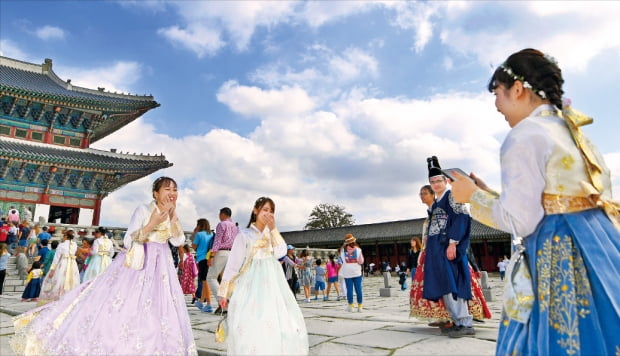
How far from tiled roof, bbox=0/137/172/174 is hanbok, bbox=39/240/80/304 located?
10.6m

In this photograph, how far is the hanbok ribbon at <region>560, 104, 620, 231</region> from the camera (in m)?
1.37

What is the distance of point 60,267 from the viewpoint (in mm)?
7613

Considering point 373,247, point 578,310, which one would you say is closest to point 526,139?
point 578,310

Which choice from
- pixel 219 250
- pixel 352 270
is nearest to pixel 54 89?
pixel 219 250

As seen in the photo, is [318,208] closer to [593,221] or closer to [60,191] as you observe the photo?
[60,191]

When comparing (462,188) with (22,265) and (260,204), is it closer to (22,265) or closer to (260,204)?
(260,204)

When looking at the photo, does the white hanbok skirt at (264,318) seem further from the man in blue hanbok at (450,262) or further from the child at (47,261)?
the child at (47,261)

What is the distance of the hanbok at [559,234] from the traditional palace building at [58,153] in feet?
61.8

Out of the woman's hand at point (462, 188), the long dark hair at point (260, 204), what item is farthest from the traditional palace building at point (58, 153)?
the woman's hand at point (462, 188)

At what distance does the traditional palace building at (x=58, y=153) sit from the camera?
16484 mm

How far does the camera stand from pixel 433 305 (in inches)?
148

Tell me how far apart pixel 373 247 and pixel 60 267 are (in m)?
24.6

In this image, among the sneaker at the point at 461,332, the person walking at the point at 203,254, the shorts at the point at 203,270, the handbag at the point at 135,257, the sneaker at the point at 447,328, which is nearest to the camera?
the handbag at the point at 135,257

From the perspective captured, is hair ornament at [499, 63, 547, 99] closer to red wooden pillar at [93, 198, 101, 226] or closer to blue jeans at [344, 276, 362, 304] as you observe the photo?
blue jeans at [344, 276, 362, 304]
